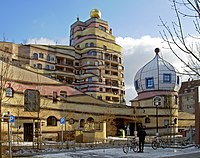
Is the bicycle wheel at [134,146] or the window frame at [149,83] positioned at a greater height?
the window frame at [149,83]

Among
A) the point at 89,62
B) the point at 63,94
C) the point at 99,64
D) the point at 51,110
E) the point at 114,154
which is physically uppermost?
the point at 89,62

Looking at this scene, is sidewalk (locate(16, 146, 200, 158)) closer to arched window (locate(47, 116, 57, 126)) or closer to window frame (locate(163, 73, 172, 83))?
arched window (locate(47, 116, 57, 126))

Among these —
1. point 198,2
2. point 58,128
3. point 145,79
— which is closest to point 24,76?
point 58,128

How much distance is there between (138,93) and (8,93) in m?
25.3

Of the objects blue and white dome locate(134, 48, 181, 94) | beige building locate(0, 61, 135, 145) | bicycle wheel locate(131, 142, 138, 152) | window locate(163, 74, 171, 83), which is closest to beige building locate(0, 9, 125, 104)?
blue and white dome locate(134, 48, 181, 94)

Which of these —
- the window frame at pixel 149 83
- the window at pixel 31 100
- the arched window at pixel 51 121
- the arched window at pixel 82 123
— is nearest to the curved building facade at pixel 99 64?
the window frame at pixel 149 83

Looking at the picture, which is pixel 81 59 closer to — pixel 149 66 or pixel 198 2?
pixel 149 66

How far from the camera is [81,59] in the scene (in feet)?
241

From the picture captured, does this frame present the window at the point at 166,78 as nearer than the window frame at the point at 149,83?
Yes

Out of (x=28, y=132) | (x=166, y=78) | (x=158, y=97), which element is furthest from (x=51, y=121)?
(x=166, y=78)

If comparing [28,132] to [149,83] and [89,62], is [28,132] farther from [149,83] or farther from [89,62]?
[89,62]

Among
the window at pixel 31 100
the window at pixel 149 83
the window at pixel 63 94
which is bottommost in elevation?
the window at pixel 31 100

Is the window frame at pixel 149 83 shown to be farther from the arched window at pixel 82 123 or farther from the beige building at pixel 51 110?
the arched window at pixel 82 123

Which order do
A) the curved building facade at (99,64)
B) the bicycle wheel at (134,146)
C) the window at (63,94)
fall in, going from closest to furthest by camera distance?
the bicycle wheel at (134,146), the window at (63,94), the curved building facade at (99,64)
